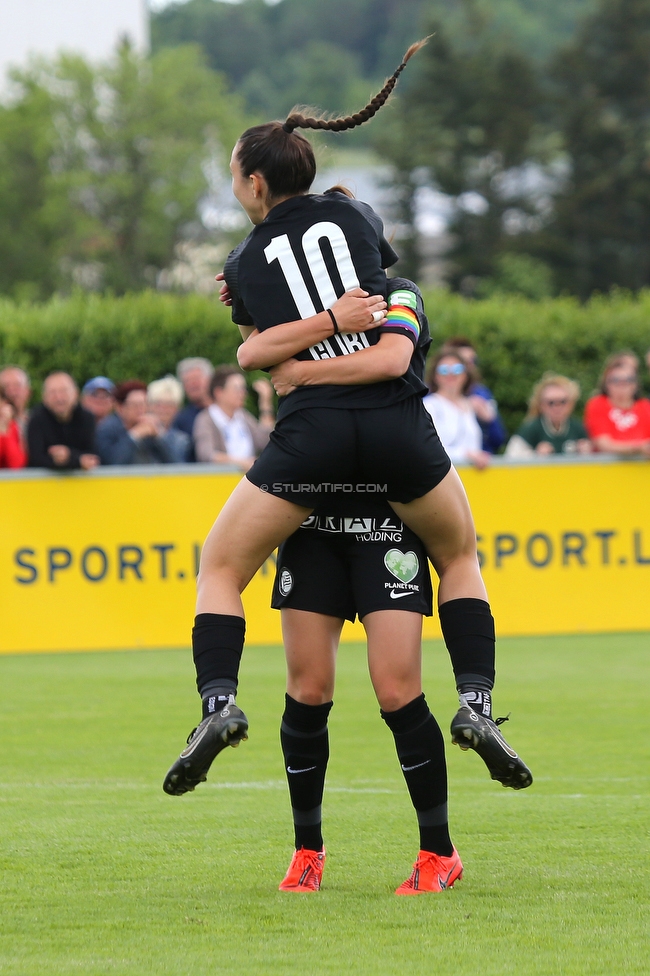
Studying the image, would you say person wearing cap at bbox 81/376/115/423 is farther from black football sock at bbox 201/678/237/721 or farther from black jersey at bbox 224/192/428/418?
black football sock at bbox 201/678/237/721

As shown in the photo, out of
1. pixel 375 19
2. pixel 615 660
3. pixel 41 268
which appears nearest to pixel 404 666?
pixel 615 660

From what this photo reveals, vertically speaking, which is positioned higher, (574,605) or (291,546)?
(291,546)

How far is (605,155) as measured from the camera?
199 ft

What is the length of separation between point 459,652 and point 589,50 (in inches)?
2510

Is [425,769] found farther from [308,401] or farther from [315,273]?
[315,273]

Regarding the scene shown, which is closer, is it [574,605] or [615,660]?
[615,660]

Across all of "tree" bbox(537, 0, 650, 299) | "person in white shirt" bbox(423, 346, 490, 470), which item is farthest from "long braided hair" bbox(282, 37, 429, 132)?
"tree" bbox(537, 0, 650, 299)

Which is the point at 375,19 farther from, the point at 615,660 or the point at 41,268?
the point at 615,660

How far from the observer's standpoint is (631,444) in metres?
11.7

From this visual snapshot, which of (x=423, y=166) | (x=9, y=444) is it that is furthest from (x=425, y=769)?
(x=423, y=166)

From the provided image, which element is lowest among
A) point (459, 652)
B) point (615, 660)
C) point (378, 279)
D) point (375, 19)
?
point (615, 660)

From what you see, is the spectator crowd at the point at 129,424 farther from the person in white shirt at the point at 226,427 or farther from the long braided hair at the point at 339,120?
the long braided hair at the point at 339,120

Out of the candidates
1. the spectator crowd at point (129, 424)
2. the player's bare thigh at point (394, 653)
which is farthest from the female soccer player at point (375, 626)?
the spectator crowd at point (129, 424)

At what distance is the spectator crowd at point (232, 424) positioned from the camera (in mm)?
11320
